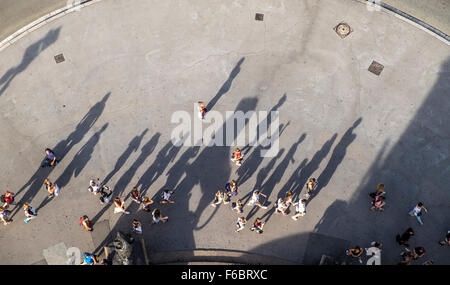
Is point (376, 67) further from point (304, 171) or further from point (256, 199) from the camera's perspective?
point (256, 199)

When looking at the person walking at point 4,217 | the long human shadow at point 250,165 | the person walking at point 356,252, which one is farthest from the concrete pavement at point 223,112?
the person walking at point 356,252

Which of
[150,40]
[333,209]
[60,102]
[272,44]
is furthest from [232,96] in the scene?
[60,102]

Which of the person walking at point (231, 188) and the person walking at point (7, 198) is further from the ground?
the person walking at point (7, 198)

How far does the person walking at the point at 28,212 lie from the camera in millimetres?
16281

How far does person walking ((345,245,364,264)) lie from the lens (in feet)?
50.4

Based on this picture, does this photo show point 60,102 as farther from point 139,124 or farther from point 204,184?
point 204,184

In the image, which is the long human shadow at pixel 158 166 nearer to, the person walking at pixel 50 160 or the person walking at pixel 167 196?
the person walking at pixel 167 196

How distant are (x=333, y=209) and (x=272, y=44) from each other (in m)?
9.14

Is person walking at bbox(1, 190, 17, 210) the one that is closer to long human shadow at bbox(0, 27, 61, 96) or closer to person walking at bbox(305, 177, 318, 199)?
long human shadow at bbox(0, 27, 61, 96)

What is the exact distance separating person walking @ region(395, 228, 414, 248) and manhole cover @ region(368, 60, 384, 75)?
8.07 metres

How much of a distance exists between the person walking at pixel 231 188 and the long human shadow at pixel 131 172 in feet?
13.6

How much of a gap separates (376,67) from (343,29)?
9.11ft

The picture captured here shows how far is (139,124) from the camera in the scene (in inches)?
739

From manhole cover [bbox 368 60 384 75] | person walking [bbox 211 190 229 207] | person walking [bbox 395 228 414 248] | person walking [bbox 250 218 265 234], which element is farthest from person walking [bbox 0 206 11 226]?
manhole cover [bbox 368 60 384 75]
